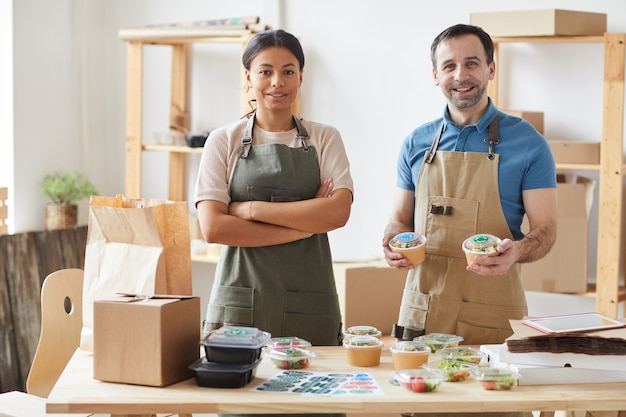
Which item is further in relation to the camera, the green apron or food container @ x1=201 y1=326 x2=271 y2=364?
the green apron

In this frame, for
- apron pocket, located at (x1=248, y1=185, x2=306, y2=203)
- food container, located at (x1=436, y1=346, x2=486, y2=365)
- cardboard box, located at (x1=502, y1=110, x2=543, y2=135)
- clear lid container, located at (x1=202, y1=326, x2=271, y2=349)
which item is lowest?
food container, located at (x1=436, y1=346, x2=486, y2=365)

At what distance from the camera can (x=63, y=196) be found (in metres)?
4.44

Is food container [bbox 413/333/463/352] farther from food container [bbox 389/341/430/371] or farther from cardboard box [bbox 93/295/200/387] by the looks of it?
cardboard box [bbox 93/295/200/387]

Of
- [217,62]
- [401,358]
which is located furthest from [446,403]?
[217,62]

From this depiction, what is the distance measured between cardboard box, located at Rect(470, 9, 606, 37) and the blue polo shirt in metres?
1.17

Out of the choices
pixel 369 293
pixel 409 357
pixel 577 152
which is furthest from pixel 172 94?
pixel 409 357

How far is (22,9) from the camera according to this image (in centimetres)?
431

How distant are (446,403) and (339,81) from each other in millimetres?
2764

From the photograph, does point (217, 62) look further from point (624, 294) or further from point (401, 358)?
point (401, 358)

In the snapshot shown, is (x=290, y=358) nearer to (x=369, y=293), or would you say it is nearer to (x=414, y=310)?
(x=414, y=310)

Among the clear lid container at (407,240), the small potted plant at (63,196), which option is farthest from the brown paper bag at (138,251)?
the small potted plant at (63,196)

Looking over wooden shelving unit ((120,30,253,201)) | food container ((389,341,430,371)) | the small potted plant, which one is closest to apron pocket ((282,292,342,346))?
food container ((389,341,430,371))

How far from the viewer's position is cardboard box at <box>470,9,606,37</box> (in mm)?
3582

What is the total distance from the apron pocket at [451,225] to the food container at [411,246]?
123 millimetres
